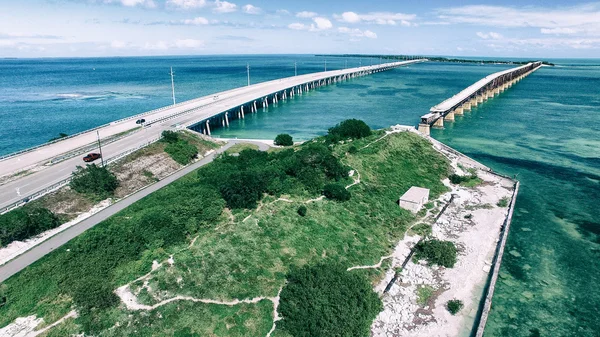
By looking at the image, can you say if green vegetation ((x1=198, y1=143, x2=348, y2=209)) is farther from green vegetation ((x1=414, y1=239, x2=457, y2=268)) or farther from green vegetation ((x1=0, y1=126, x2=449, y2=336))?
green vegetation ((x1=414, y1=239, x2=457, y2=268))

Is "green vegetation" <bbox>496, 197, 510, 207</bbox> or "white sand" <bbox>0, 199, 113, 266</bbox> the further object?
"green vegetation" <bbox>496, 197, 510, 207</bbox>

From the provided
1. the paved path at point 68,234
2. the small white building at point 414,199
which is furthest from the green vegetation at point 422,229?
the paved path at point 68,234

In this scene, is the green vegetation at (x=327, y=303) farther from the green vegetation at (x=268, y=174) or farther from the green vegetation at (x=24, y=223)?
the green vegetation at (x=24, y=223)

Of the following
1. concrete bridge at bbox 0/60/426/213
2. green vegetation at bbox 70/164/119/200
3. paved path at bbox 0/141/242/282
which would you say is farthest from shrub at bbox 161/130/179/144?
green vegetation at bbox 70/164/119/200

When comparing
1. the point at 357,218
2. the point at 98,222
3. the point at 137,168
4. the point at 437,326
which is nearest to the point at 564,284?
the point at 437,326

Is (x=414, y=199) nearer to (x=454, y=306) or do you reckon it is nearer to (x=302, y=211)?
(x=302, y=211)

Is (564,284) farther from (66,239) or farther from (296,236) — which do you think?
(66,239)

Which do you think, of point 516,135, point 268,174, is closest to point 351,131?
point 268,174
